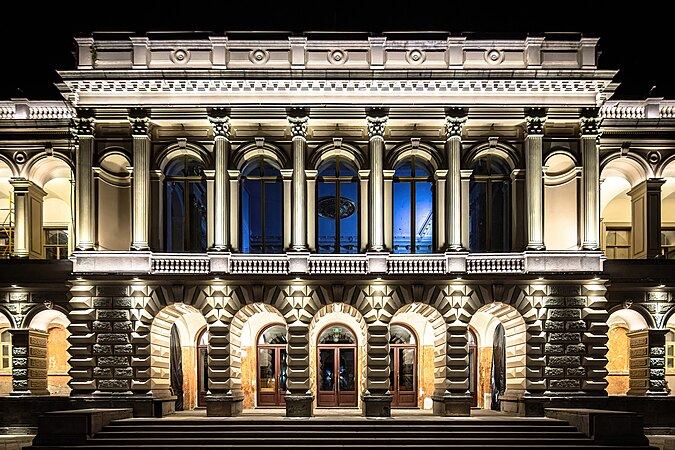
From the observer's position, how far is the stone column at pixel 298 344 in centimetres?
3412

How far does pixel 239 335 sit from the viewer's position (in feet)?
119

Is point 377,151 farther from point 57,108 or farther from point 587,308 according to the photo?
point 57,108

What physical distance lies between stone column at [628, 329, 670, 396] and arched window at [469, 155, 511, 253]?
7.38m

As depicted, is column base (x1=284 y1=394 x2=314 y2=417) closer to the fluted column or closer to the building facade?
the building facade

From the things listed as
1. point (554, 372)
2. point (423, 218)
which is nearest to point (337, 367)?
point (423, 218)

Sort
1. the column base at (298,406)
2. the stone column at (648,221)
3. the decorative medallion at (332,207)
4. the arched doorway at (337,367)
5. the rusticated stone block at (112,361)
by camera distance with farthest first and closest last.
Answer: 1. the arched doorway at (337,367)
2. the stone column at (648,221)
3. the decorative medallion at (332,207)
4. the rusticated stone block at (112,361)
5. the column base at (298,406)

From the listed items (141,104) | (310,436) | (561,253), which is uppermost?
(141,104)

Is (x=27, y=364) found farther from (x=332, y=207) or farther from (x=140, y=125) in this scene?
(x=332, y=207)

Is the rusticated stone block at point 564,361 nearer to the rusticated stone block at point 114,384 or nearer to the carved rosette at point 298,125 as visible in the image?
the carved rosette at point 298,125

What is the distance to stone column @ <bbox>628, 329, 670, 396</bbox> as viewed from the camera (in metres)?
35.7

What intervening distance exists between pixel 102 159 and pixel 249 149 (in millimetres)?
6253

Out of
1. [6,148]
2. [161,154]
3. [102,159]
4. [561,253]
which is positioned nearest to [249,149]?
[161,154]

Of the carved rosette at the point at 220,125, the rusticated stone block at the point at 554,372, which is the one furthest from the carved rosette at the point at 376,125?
the rusticated stone block at the point at 554,372

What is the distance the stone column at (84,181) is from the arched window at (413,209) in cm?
1300
